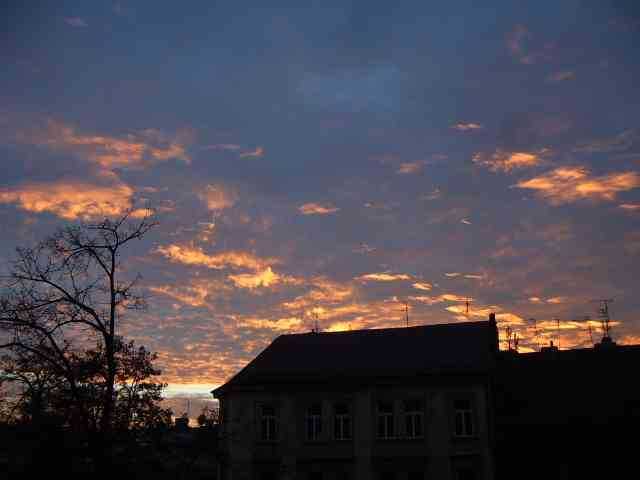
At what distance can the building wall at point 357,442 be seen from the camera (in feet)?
111

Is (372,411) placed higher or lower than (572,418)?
higher

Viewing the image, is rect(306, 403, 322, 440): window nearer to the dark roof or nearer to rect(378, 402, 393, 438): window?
the dark roof

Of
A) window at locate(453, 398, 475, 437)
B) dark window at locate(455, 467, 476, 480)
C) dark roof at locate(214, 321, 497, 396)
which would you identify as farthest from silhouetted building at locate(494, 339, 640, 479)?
dark roof at locate(214, 321, 497, 396)

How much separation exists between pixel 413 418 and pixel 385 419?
1499mm

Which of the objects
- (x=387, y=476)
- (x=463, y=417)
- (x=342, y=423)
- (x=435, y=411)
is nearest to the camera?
(x=463, y=417)

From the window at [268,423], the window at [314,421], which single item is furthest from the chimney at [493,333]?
the window at [268,423]

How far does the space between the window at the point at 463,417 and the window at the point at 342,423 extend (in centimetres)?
563

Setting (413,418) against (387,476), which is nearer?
(387,476)

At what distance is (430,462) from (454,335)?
754 centimetres

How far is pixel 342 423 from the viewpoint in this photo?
120 feet

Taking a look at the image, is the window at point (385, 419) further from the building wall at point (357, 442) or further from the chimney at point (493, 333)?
the chimney at point (493, 333)

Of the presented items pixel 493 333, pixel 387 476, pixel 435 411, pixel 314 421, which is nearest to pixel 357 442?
pixel 387 476

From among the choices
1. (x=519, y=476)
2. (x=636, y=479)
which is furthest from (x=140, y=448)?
(x=636, y=479)

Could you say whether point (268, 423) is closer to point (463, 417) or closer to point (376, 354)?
point (376, 354)
